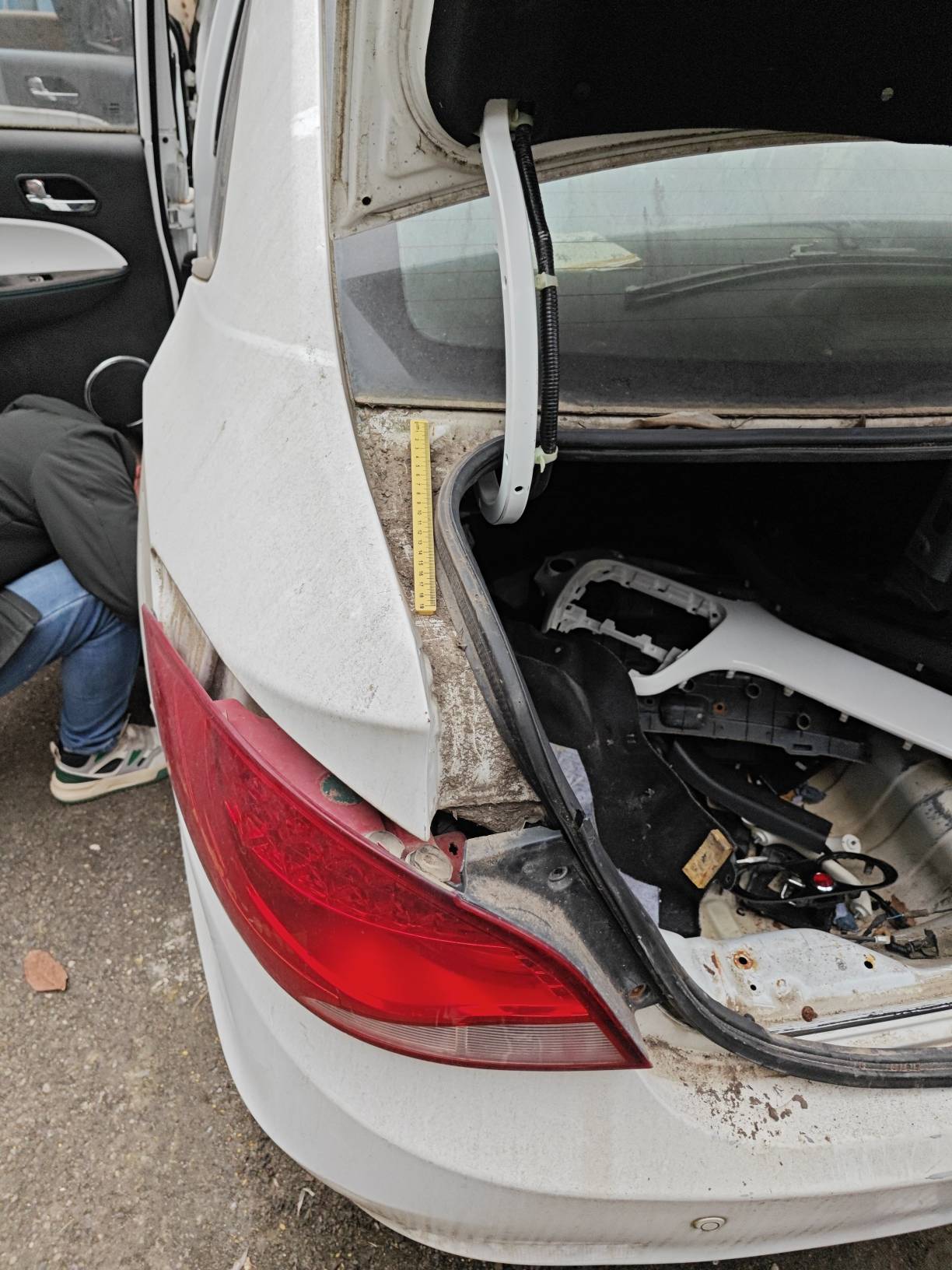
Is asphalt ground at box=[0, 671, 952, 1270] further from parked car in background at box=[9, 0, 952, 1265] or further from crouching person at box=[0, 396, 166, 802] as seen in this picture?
parked car in background at box=[9, 0, 952, 1265]

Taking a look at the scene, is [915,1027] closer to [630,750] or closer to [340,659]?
[630,750]

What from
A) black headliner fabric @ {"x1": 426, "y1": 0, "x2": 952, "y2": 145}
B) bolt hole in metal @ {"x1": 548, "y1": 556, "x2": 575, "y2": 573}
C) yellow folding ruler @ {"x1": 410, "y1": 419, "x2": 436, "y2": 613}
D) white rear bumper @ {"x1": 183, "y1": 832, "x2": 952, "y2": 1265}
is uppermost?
black headliner fabric @ {"x1": 426, "y1": 0, "x2": 952, "y2": 145}

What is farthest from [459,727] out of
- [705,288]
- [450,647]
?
[705,288]

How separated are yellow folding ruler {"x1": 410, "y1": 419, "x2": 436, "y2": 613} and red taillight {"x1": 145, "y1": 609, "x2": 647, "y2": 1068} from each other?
8.7 inches

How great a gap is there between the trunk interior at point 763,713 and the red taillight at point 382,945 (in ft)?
1.03

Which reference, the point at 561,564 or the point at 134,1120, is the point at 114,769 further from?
the point at 561,564

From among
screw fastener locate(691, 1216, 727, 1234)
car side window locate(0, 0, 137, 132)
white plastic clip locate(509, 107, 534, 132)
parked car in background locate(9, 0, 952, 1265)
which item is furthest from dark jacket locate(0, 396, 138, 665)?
screw fastener locate(691, 1216, 727, 1234)

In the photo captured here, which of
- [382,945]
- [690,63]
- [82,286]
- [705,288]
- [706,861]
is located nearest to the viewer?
[382,945]

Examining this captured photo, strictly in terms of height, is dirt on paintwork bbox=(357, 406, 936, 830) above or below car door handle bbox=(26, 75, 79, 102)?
below

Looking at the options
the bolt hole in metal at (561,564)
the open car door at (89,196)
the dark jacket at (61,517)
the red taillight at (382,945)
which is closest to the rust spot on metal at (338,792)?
the red taillight at (382,945)

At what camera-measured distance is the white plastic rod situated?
3.21 feet

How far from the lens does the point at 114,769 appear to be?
213cm

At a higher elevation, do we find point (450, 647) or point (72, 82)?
point (72, 82)

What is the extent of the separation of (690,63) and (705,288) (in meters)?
0.38
